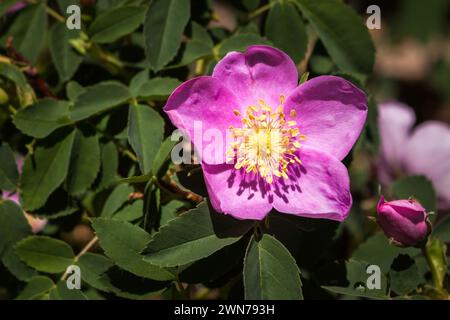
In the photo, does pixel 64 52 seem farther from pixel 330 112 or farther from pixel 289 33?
pixel 330 112

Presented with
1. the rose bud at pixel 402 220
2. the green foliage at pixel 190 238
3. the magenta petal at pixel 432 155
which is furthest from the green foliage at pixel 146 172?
the magenta petal at pixel 432 155

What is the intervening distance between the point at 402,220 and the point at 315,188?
161 millimetres

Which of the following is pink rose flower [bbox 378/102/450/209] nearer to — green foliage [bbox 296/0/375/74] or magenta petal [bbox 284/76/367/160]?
green foliage [bbox 296/0/375/74]

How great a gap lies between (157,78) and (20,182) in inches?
13.0

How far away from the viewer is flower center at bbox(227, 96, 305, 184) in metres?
1.19

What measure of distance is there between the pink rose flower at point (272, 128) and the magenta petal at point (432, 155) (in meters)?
0.75

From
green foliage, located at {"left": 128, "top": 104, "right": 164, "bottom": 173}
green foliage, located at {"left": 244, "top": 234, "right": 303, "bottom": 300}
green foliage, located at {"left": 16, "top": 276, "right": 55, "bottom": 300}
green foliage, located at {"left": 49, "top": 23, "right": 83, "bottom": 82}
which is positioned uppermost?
green foliage, located at {"left": 49, "top": 23, "right": 83, "bottom": 82}

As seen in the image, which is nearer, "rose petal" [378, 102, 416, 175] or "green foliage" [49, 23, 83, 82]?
"green foliage" [49, 23, 83, 82]

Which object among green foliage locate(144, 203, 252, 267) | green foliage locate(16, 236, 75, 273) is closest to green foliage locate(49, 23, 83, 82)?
green foliage locate(16, 236, 75, 273)

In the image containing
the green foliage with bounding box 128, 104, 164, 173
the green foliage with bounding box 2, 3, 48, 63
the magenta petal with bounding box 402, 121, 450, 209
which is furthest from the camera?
the magenta petal with bounding box 402, 121, 450, 209

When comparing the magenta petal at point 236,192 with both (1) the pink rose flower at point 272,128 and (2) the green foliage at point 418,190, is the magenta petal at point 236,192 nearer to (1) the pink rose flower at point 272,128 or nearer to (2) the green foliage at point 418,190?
(1) the pink rose flower at point 272,128

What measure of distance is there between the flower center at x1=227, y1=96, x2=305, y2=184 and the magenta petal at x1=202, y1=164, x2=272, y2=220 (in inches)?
0.8

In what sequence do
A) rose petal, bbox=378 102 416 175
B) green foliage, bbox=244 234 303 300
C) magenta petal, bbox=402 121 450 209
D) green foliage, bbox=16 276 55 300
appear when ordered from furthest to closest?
rose petal, bbox=378 102 416 175, magenta petal, bbox=402 121 450 209, green foliage, bbox=16 276 55 300, green foliage, bbox=244 234 303 300
